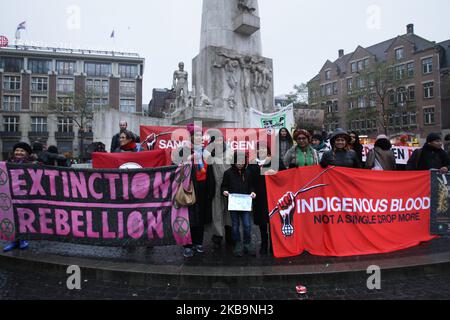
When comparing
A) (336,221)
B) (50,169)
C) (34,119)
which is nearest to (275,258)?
(336,221)

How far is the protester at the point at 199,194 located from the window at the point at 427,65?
52.6 m

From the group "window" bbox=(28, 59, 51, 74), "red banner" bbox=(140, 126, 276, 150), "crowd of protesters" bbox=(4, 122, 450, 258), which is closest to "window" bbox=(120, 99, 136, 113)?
"window" bbox=(28, 59, 51, 74)

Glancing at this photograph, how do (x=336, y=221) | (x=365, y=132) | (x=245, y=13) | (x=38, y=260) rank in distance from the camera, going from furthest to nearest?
1. (x=365, y=132)
2. (x=245, y=13)
3. (x=336, y=221)
4. (x=38, y=260)

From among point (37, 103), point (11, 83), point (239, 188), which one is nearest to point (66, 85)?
point (37, 103)

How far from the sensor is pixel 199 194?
5566 mm

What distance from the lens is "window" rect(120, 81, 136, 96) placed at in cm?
6981

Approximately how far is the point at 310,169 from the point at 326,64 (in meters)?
64.4

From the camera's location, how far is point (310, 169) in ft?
17.6

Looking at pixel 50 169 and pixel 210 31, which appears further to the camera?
pixel 210 31

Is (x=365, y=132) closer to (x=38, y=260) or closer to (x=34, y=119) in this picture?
(x=38, y=260)

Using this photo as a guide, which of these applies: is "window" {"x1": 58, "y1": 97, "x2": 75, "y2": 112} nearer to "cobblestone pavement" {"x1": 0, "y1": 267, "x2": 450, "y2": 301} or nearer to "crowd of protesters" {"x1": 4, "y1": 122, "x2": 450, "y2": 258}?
"crowd of protesters" {"x1": 4, "y1": 122, "x2": 450, "y2": 258}
